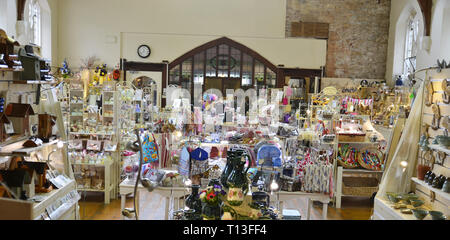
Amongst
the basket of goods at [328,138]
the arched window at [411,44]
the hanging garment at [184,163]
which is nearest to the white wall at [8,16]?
the hanging garment at [184,163]

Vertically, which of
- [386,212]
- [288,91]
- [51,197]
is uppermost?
[288,91]

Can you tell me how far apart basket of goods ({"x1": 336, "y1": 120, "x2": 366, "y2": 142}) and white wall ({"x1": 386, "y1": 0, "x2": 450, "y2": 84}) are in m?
2.99

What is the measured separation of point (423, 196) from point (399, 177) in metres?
0.36

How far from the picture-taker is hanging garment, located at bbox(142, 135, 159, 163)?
4844 mm

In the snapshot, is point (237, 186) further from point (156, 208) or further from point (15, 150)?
point (156, 208)

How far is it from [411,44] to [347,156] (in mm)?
5838

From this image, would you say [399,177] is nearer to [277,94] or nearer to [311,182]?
[311,182]

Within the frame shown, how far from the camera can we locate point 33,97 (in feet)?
12.9

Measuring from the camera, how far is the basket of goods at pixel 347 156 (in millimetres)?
6539

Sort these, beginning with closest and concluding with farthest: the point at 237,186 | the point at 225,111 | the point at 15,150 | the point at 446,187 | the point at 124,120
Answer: the point at 237,186 < the point at 15,150 < the point at 446,187 < the point at 124,120 < the point at 225,111

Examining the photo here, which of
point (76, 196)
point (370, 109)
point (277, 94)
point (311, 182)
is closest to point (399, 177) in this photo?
point (311, 182)

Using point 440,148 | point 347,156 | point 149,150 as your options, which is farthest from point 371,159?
point 149,150

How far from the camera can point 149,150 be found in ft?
15.9

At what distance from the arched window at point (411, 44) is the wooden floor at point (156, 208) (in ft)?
17.1
